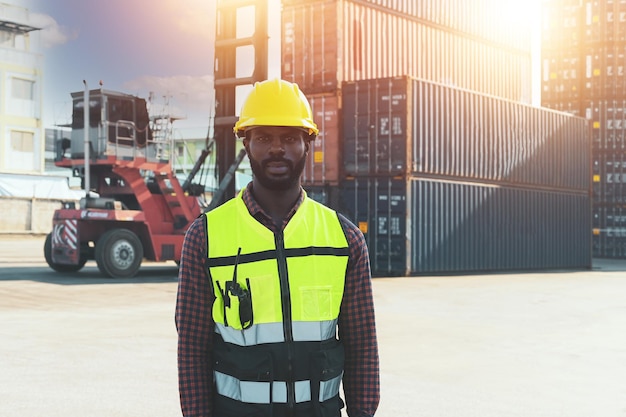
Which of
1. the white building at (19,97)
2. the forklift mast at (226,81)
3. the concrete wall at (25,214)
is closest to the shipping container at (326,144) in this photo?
the forklift mast at (226,81)

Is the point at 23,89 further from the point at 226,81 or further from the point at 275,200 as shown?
the point at 275,200

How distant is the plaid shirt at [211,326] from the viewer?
219cm

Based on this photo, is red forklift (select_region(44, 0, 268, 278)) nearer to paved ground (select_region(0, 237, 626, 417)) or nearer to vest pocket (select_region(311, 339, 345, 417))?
paved ground (select_region(0, 237, 626, 417))

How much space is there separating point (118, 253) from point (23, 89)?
135 ft

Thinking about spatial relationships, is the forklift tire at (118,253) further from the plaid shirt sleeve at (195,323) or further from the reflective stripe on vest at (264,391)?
the reflective stripe on vest at (264,391)

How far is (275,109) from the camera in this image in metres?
2.30

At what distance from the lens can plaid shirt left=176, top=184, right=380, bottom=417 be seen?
2.19 m

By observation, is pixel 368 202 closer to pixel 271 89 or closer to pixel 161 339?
pixel 161 339

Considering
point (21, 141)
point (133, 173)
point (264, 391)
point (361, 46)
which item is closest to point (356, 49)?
point (361, 46)

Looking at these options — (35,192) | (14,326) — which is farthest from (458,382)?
(35,192)

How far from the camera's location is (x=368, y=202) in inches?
768

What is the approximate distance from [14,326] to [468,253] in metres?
13.4

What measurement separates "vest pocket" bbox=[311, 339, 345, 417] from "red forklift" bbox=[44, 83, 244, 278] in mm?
14394

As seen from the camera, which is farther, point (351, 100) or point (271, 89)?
point (351, 100)
